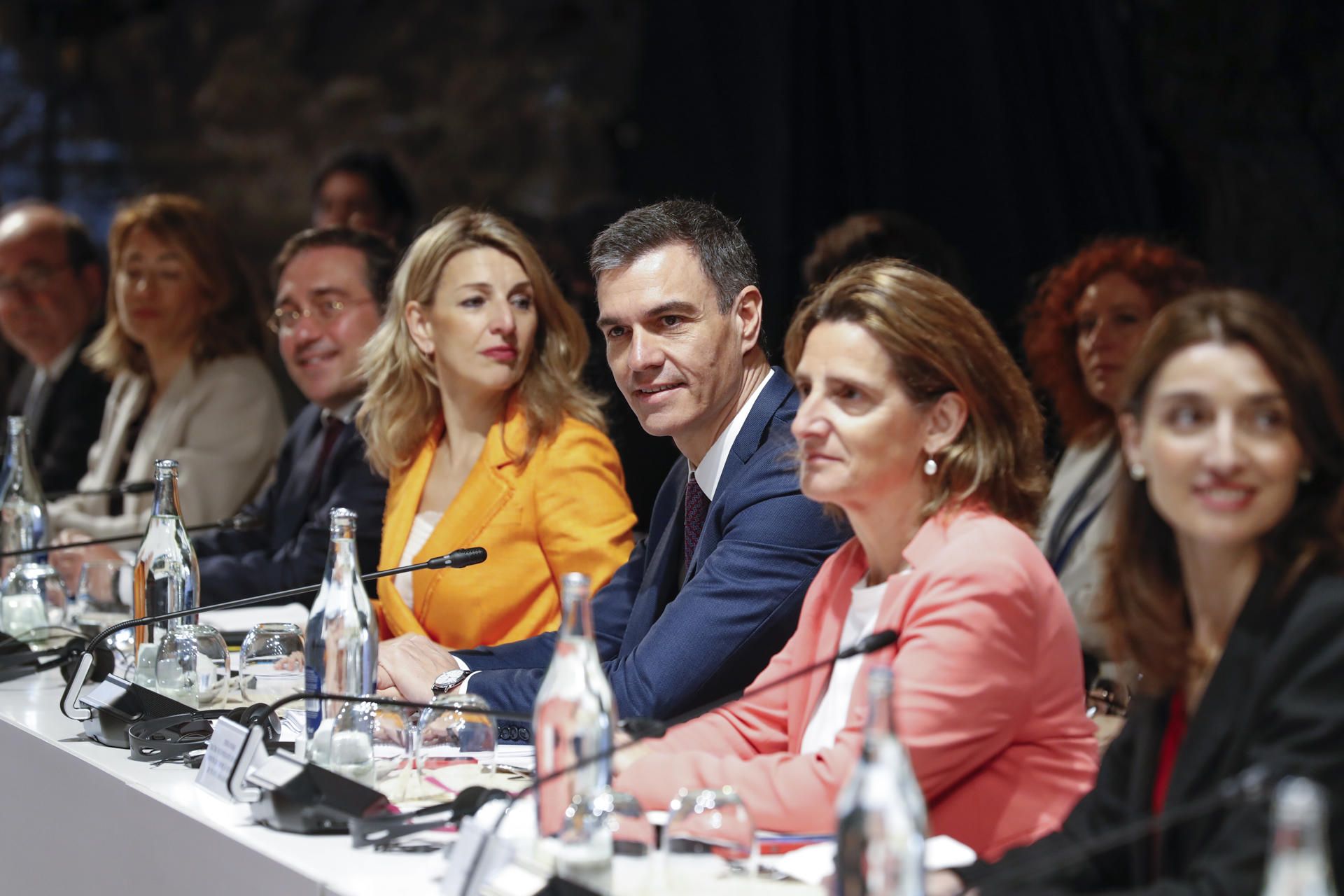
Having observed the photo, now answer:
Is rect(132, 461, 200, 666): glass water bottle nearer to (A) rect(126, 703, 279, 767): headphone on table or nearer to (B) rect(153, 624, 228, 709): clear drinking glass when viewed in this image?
(B) rect(153, 624, 228, 709): clear drinking glass

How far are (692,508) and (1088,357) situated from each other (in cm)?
139

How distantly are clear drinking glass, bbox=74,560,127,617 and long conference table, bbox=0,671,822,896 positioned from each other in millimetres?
303

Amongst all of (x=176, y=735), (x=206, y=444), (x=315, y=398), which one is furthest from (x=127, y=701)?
(x=206, y=444)

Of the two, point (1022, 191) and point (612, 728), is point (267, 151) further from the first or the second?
point (612, 728)

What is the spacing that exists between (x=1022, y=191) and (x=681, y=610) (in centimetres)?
235

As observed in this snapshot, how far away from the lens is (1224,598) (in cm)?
128

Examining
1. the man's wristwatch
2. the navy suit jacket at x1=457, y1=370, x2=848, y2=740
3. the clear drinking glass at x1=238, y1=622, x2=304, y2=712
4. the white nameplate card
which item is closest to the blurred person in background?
the navy suit jacket at x1=457, y1=370, x2=848, y2=740

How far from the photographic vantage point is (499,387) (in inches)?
108

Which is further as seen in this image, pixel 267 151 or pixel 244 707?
pixel 267 151

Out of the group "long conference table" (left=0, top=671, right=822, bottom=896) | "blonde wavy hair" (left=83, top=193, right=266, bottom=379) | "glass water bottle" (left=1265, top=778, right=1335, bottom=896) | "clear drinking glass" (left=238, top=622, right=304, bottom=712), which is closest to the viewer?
"glass water bottle" (left=1265, top=778, right=1335, bottom=896)

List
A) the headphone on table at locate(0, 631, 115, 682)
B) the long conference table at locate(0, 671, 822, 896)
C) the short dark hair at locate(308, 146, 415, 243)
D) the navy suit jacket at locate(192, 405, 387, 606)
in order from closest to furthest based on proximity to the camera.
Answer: the long conference table at locate(0, 671, 822, 896) < the headphone on table at locate(0, 631, 115, 682) < the navy suit jacket at locate(192, 405, 387, 606) < the short dark hair at locate(308, 146, 415, 243)

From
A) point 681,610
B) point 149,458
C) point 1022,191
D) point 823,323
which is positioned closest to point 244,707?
point 681,610

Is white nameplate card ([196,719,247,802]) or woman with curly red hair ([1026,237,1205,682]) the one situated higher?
woman with curly red hair ([1026,237,1205,682])

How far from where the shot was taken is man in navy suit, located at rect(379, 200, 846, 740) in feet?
6.63
